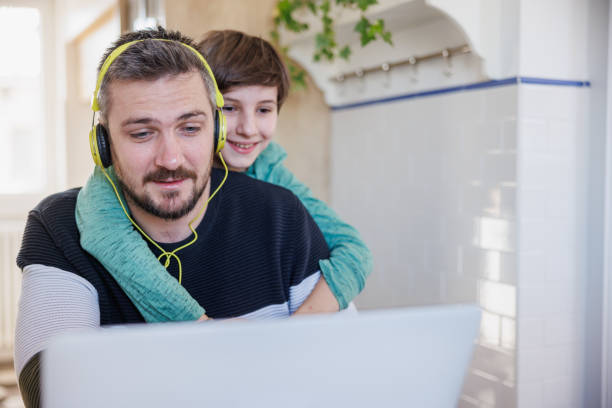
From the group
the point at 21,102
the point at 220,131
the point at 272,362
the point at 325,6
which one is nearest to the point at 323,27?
the point at 325,6

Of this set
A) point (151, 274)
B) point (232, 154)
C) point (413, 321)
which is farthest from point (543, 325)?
point (413, 321)

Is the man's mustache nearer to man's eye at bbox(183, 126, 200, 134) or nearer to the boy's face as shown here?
man's eye at bbox(183, 126, 200, 134)

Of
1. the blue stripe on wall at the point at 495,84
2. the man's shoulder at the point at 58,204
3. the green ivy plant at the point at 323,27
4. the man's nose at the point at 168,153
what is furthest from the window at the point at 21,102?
the man's nose at the point at 168,153

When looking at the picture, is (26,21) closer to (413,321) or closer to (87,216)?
(87,216)

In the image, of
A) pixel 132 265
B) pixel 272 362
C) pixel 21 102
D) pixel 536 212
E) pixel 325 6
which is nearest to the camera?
pixel 272 362

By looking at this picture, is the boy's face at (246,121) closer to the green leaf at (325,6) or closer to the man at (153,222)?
the man at (153,222)

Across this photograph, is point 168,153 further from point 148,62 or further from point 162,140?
point 148,62

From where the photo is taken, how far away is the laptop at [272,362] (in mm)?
472

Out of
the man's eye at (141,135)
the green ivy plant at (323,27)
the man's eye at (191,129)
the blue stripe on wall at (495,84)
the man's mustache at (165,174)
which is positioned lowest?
the man's mustache at (165,174)

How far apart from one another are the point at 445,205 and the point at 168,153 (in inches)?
45.3

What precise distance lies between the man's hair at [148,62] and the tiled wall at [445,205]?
976 mm

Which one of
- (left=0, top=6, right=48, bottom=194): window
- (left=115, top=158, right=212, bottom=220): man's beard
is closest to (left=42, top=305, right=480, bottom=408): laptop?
(left=115, top=158, right=212, bottom=220): man's beard

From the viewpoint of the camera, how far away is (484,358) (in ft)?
5.97

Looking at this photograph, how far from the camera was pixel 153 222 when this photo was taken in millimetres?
1201
